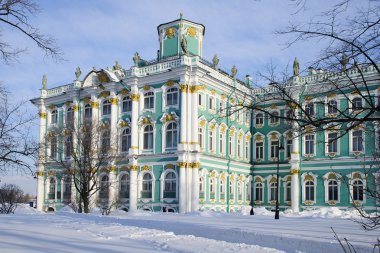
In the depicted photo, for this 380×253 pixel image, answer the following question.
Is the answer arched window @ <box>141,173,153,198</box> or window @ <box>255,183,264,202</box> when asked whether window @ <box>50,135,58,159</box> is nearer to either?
arched window @ <box>141,173,153,198</box>

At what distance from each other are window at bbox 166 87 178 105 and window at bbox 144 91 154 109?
1.59 meters

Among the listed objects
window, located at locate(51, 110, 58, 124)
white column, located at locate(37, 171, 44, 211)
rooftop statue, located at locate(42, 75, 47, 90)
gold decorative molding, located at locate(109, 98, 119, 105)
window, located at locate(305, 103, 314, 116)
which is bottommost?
white column, located at locate(37, 171, 44, 211)

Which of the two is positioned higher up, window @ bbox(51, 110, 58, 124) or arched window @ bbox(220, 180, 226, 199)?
window @ bbox(51, 110, 58, 124)

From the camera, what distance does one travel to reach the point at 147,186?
42188mm

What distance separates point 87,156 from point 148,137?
8138 millimetres

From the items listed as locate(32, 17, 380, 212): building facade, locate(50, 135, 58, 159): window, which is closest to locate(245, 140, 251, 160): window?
locate(32, 17, 380, 212): building facade

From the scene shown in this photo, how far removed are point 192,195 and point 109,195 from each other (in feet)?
26.2

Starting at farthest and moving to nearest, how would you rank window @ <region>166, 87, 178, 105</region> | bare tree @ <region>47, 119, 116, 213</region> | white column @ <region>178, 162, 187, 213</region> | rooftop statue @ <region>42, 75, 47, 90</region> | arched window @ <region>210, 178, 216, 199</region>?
rooftop statue @ <region>42, 75, 47, 90</region> < arched window @ <region>210, 178, 216, 199</region> < window @ <region>166, 87, 178, 105</region> < white column @ <region>178, 162, 187, 213</region> < bare tree @ <region>47, 119, 116, 213</region>

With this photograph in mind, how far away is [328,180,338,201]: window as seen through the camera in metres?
42.9

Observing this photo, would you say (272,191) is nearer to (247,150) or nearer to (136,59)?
(247,150)

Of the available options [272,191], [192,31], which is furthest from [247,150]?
[192,31]

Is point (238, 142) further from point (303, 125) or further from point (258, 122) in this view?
point (303, 125)

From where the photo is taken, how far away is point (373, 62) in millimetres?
7484

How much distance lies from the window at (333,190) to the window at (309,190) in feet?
4.77
